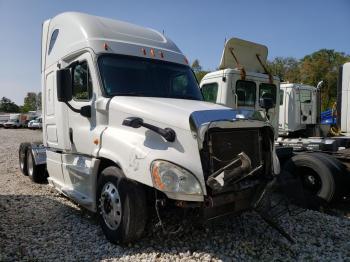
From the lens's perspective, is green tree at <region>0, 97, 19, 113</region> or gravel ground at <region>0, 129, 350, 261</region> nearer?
gravel ground at <region>0, 129, 350, 261</region>

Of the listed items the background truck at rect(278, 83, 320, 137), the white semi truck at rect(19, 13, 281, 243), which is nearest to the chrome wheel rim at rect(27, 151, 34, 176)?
the white semi truck at rect(19, 13, 281, 243)

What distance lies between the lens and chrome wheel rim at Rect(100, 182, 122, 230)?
430 cm

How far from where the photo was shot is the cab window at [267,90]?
916 centimetres

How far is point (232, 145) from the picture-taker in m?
4.27

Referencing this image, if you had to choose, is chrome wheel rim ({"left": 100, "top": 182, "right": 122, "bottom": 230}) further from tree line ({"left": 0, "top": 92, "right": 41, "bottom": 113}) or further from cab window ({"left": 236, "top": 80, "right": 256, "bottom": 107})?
tree line ({"left": 0, "top": 92, "right": 41, "bottom": 113})

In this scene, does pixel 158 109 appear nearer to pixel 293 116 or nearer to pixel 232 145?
pixel 232 145

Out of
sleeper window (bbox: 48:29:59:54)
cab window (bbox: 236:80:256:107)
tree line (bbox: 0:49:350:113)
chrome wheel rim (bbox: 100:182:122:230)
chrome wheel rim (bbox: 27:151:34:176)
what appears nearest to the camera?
chrome wheel rim (bbox: 100:182:122:230)

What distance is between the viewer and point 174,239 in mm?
4508

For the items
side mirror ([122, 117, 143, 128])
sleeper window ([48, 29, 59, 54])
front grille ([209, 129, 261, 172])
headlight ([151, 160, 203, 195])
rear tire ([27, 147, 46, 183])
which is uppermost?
sleeper window ([48, 29, 59, 54])

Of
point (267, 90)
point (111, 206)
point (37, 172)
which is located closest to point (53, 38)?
point (37, 172)

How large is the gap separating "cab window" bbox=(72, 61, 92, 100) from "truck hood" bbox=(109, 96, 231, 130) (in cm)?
67

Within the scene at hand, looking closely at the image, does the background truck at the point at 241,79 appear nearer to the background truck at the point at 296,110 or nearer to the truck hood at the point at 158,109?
the background truck at the point at 296,110

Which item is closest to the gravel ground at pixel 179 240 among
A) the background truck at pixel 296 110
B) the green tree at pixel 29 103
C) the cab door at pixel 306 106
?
the background truck at pixel 296 110

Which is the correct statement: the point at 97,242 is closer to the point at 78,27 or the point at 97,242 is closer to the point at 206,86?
the point at 78,27
